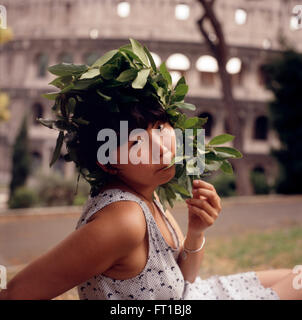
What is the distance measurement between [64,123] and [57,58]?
48.0 feet

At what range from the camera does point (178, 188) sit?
128 centimetres

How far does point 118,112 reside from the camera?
1.15 m

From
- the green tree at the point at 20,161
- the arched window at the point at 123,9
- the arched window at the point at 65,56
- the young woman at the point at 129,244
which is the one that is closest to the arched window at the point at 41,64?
the arched window at the point at 65,56

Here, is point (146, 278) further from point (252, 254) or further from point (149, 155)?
point (252, 254)

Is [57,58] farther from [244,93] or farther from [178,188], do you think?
[178,188]

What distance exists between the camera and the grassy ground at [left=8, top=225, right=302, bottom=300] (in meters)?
2.84

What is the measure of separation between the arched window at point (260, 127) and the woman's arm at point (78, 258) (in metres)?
16.9

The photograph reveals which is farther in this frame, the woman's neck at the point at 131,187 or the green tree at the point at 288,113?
the green tree at the point at 288,113

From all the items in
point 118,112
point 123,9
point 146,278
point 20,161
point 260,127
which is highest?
point 123,9

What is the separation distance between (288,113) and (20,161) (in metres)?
8.16

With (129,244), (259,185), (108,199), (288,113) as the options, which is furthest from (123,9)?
(129,244)

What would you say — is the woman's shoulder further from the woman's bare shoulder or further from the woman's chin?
the woman's chin

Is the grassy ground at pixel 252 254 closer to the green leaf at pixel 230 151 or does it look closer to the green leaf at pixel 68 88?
the green leaf at pixel 230 151

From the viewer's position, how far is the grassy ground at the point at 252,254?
9.33ft
